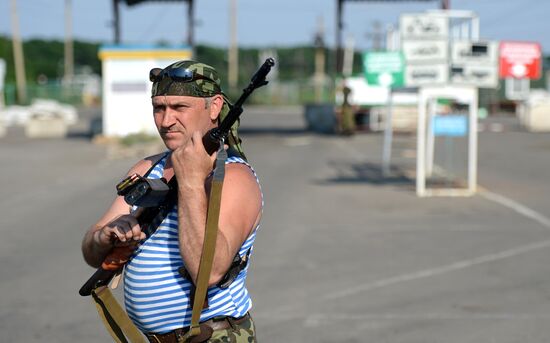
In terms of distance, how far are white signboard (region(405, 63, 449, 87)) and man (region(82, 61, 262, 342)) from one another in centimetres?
1455

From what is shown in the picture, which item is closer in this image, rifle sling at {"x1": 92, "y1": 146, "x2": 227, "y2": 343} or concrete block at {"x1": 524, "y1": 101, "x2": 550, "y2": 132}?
rifle sling at {"x1": 92, "y1": 146, "x2": 227, "y2": 343}

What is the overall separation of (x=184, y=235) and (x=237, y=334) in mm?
476

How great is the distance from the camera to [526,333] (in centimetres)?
730

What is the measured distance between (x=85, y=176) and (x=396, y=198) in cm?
737

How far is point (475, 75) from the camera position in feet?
58.1

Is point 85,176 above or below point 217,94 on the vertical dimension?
below

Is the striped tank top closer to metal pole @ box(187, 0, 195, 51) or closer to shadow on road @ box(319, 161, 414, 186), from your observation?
shadow on road @ box(319, 161, 414, 186)

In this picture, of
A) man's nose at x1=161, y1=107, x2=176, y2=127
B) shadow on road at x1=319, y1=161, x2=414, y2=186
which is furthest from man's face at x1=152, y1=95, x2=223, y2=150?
shadow on road at x1=319, y1=161, x2=414, y2=186

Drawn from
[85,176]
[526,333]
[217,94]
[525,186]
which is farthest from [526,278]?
[85,176]

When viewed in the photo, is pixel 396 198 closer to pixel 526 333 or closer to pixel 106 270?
pixel 526 333

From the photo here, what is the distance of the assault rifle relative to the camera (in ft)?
10.5

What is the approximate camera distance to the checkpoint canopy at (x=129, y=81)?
33.1m

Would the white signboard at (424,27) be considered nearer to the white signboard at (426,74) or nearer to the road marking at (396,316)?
the white signboard at (426,74)

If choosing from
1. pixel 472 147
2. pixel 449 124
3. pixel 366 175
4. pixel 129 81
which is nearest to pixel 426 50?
pixel 449 124
